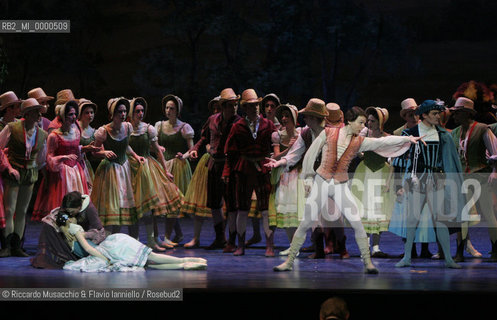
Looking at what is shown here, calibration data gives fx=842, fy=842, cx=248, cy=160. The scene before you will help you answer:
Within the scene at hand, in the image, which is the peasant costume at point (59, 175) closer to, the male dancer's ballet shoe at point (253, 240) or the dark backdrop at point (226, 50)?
the male dancer's ballet shoe at point (253, 240)

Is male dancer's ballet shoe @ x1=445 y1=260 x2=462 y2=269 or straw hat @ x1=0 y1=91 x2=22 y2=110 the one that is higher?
straw hat @ x1=0 y1=91 x2=22 y2=110

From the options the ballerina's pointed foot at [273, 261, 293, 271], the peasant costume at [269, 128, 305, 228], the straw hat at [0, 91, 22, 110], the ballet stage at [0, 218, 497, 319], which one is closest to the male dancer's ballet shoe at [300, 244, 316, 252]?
the peasant costume at [269, 128, 305, 228]

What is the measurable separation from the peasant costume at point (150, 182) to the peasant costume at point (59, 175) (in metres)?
0.59

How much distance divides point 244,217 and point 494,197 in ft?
7.64

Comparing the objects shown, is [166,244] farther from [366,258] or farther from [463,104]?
[463,104]

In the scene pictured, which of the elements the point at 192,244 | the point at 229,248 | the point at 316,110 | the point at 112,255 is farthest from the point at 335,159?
the point at 192,244

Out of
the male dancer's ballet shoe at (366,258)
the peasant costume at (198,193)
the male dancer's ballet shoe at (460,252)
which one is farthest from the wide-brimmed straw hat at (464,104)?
the peasant costume at (198,193)

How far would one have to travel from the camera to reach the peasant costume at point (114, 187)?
8.11 metres

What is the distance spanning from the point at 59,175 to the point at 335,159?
2685 millimetres

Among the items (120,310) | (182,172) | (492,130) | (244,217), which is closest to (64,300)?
(120,310)

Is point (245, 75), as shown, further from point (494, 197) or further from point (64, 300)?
point (64, 300)

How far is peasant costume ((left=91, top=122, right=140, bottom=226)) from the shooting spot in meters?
8.11

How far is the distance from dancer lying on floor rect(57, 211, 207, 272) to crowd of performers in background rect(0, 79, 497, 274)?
0.04 feet

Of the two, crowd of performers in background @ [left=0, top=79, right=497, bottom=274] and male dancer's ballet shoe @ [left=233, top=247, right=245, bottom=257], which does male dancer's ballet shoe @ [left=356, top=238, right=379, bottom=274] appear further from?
male dancer's ballet shoe @ [left=233, top=247, right=245, bottom=257]
